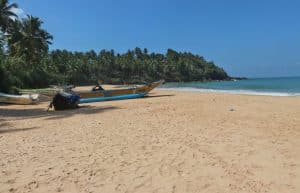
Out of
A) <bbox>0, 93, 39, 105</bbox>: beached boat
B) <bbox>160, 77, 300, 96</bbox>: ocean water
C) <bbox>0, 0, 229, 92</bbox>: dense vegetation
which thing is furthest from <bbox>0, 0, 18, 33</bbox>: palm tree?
<bbox>160, 77, 300, 96</bbox>: ocean water

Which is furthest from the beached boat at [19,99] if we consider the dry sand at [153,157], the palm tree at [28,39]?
the palm tree at [28,39]

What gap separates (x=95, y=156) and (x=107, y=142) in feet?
4.35

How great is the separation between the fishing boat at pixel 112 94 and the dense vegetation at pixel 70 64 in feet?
26.9

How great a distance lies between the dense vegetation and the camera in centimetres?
3631

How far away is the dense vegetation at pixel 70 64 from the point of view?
119 ft

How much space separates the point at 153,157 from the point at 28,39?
4036cm

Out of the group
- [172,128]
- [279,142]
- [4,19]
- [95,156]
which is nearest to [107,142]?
[95,156]

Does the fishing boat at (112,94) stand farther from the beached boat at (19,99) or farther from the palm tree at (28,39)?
the palm tree at (28,39)

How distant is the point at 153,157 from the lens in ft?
21.7

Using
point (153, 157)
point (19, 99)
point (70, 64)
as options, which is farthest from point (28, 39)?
point (153, 157)

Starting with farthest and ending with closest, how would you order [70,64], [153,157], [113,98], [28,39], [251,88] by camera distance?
[70,64] < [251,88] < [28,39] < [113,98] < [153,157]

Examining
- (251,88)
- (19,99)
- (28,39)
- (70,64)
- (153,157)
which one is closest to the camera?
(153,157)

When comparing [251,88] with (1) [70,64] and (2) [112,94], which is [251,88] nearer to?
(2) [112,94]

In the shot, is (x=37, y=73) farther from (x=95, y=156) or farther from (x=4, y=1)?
(x=95, y=156)
